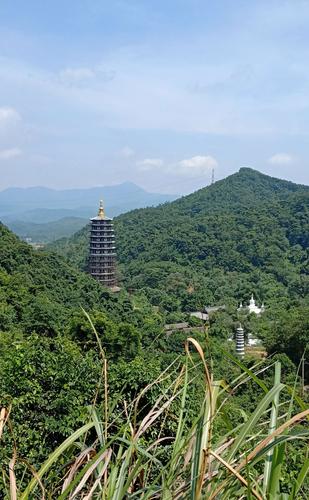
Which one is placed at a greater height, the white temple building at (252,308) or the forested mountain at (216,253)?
the forested mountain at (216,253)

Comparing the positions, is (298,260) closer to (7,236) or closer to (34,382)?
(7,236)

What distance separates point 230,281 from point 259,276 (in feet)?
8.68

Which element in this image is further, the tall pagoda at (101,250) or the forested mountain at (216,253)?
the forested mountain at (216,253)

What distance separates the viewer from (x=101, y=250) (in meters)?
33.8

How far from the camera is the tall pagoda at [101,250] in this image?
111 feet

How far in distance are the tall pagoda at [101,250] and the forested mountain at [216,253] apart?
4.11 metres

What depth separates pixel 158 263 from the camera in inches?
1811

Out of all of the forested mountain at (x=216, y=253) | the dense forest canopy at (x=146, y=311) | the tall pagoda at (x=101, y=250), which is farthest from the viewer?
the forested mountain at (x=216, y=253)

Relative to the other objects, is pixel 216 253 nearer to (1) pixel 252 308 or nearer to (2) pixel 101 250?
(1) pixel 252 308

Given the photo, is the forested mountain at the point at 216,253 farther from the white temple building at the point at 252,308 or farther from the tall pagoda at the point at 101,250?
the tall pagoda at the point at 101,250

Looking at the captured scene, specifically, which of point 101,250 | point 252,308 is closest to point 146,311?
point 101,250

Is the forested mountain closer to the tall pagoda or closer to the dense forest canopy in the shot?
the dense forest canopy

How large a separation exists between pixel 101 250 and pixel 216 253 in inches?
712

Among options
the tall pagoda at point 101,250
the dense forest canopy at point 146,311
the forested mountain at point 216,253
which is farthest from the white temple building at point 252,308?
the tall pagoda at point 101,250
